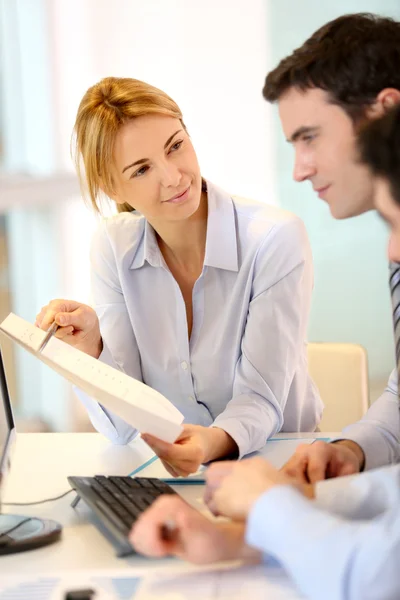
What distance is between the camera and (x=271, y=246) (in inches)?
73.6

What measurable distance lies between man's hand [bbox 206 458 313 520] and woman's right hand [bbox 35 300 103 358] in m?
0.65

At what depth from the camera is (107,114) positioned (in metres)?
1.85

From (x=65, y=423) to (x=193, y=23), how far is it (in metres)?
1.93

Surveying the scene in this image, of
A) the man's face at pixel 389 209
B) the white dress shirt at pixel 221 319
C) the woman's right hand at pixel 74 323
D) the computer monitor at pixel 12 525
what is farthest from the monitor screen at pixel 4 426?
the man's face at pixel 389 209

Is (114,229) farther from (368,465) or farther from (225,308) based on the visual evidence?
(368,465)

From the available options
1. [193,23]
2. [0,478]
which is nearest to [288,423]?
[0,478]

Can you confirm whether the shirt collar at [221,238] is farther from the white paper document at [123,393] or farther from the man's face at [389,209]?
the man's face at [389,209]

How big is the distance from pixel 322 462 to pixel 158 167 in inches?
30.8

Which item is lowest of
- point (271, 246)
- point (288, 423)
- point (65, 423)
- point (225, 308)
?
point (65, 423)

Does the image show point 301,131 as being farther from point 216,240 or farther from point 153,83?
point 153,83

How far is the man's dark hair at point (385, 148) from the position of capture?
40.0 inches

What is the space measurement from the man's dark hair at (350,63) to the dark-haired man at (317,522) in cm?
29

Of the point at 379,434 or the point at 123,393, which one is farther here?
the point at 379,434

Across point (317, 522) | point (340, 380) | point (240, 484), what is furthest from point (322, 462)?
point (340, 380)
